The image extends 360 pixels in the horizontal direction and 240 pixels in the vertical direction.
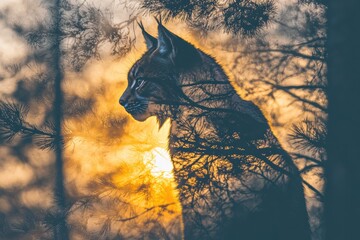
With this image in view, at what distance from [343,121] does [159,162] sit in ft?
4.24

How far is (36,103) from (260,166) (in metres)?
1.57

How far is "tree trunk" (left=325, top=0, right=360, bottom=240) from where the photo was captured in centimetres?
204

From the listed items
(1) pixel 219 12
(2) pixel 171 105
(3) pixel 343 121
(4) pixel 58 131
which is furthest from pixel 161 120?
(3) pixel 343 121

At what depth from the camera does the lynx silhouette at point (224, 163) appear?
2.04 metres

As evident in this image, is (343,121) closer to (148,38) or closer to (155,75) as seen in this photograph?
(155,75)

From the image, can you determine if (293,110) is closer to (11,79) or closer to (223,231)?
(223,231)

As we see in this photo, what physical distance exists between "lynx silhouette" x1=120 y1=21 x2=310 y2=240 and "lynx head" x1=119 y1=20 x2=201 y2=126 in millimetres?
20

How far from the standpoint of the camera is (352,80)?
81.3 inches

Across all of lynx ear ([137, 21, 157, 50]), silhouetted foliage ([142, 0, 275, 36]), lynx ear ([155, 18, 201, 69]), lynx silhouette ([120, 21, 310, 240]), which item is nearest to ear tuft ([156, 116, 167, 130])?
lynx silhouette ([120, 21, 310, 240])

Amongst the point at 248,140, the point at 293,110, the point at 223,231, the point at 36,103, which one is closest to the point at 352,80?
the point at 293,110

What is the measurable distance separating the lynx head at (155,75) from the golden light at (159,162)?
25 centimetres

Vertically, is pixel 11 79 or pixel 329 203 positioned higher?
pixel 11 79

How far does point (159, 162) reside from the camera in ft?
6.73

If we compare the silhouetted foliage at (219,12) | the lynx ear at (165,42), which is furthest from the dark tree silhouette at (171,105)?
the lynx ear at (165,42)
